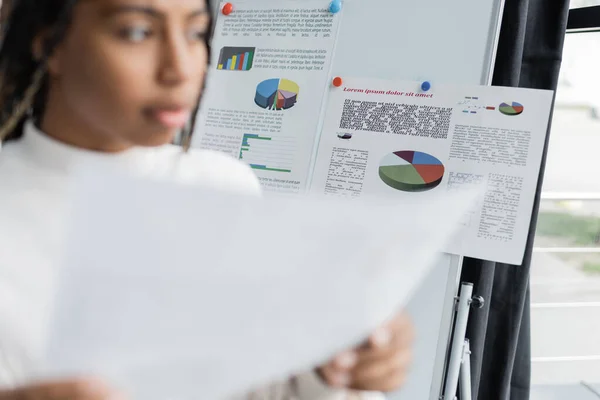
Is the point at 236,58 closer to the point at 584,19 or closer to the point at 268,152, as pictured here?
the point at 268,152

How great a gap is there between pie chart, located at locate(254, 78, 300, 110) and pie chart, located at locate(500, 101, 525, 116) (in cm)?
50

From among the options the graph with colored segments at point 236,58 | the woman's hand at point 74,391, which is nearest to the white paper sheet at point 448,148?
the graph with colored segments at point 236,58

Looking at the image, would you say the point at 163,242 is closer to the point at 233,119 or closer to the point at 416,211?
the point at 416,211

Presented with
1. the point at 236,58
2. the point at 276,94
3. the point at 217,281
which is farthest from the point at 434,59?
the point at 217,281

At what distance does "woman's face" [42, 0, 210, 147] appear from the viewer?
1.45 feet

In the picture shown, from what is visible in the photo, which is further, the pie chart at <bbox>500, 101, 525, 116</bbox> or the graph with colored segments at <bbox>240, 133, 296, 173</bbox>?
the graph with colored segments at <bbox>240, 133, 296, 173</bbox>

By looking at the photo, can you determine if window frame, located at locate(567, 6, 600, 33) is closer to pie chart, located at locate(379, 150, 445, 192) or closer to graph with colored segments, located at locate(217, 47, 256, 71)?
pie chart, located at locate(379, 150, 445, 192)

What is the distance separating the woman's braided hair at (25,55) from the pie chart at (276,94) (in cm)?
84

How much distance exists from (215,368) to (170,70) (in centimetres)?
24

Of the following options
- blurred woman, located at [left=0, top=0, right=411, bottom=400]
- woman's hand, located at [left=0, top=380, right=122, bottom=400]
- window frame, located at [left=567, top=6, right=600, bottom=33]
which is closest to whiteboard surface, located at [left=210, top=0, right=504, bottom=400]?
window frame, located at [left=567, top=6, right=600, bottom=33]

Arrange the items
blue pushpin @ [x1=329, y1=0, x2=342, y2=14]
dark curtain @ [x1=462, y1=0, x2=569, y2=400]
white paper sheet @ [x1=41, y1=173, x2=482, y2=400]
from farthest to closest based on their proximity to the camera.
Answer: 1. dark curtain @ [x1=462, y1=0, x2=569, y2=400]
2. blue pushpin @ [x1=329, y1=0, x2=342, y2=14]
3. white paper sheet @ [x1=41, y1=173, x2=482, y2=400]

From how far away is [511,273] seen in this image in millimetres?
1634

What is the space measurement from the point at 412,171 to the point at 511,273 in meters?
0.59

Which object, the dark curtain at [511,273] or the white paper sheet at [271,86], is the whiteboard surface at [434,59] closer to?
the white paper sheet at [271,86]
